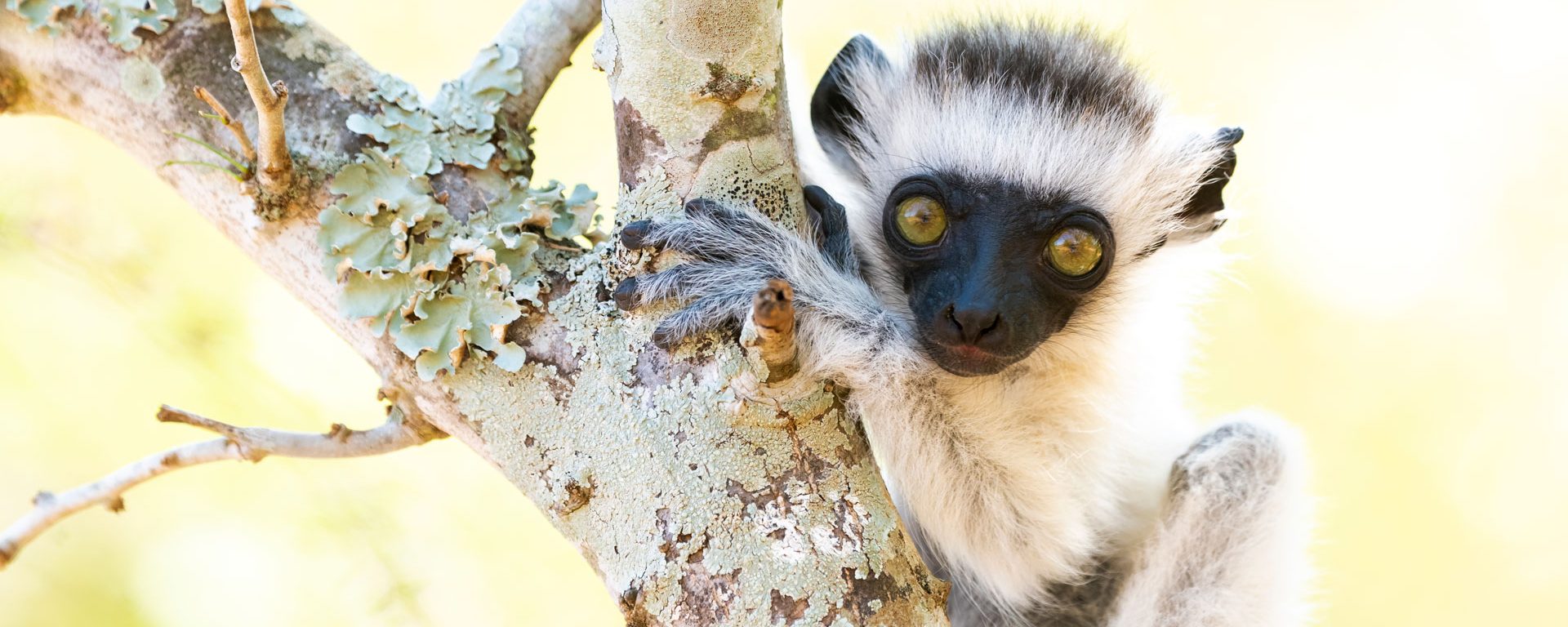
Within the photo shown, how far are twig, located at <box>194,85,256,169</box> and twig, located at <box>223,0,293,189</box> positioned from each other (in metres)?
0.03

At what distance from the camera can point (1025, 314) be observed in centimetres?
301

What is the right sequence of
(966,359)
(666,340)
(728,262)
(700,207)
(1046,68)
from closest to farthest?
1. (666,340)
2. (700,207)
3. (728,262)
4. (966,359)
5. (1046,68)

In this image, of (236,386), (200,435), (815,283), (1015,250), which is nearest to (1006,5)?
(1015,250)

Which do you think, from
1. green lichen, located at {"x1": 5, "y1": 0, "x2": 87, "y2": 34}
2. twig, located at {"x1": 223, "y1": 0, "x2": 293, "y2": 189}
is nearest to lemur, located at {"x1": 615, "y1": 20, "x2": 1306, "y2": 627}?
twig, located at {"x1": 223, "y1": 0, "x2": 293, "y2": 189}

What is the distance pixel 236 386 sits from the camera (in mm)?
3629

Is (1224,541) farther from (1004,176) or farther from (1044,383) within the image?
A: (1004,176)

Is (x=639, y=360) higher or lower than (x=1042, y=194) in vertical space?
lower

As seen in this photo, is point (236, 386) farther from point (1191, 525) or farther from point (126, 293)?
point (1191, 525)

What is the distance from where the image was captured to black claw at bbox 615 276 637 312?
8.09 ft

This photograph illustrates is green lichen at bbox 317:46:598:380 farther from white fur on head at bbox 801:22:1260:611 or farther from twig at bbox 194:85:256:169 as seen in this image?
white fur on head at bbox 801:22:1260:611

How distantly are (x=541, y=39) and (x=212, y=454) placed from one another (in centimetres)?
139

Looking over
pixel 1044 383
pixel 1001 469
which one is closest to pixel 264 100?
pixel 1001 469

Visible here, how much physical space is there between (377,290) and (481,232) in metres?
0.27

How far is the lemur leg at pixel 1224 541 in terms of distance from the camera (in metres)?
3.96
